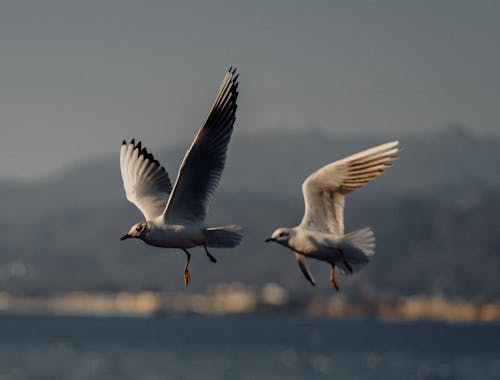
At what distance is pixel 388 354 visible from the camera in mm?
166875

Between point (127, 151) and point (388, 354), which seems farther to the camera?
point (388, 354)

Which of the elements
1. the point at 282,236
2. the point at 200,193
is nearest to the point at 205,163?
the point at 200,193

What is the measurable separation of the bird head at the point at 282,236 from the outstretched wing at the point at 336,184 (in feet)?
1.30

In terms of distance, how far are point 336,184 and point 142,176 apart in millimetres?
6564

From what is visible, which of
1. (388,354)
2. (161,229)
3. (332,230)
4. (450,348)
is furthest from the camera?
(450,348)

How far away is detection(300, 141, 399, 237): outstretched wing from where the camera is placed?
526 inches

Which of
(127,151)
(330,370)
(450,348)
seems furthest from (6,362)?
(127,151)

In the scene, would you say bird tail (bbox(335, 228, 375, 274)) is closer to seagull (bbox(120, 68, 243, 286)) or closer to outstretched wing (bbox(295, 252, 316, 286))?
outstretched wing (bbox(295, 252, 316, 286))

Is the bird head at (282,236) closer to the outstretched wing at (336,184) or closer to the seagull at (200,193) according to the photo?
the outstretched wing at (336,184)

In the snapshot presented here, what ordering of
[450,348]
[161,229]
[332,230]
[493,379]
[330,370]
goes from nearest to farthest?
[332,230], [161,229], [493,379], [330,370], [450,348]

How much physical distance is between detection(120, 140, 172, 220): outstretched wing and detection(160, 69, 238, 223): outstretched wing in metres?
3.50

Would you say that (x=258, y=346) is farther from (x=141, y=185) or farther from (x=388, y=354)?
(x=141, y=185)

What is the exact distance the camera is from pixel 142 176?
66.1 ft

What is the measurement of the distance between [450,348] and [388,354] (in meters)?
24.2
